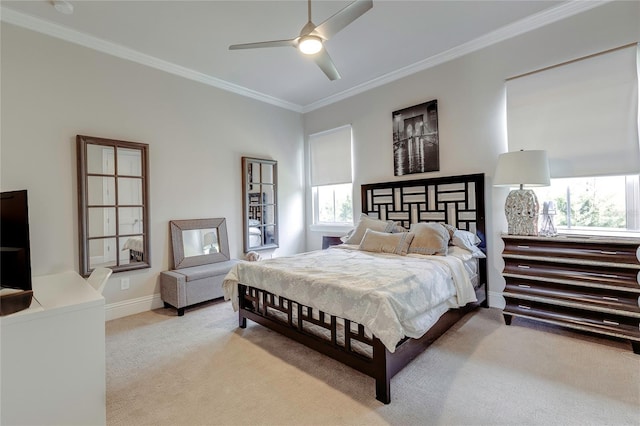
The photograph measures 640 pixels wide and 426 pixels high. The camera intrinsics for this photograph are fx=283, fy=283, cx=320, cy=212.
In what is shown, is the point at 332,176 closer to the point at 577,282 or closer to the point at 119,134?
the point at 119,134

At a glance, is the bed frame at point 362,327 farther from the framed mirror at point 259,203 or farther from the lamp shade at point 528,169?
the framed mirror at point 259,203

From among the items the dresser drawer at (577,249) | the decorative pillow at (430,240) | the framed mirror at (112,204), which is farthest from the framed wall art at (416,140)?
the framed mirror at (112,204)

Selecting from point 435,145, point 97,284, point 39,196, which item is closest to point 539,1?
point 435,145

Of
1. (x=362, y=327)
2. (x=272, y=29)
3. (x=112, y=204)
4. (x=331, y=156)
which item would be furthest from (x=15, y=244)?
(x=331, y=156)

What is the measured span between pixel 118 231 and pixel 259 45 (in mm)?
2666

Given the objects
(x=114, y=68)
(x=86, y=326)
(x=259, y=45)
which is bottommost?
(x=86, y=326)

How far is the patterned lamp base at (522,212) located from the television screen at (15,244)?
3.76 metres

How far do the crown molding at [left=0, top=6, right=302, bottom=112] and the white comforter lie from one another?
9.51ft

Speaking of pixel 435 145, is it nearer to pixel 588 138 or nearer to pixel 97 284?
pixel 588 138

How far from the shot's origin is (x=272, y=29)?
10.2 ft

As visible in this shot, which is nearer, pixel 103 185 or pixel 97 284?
pixel 97 284

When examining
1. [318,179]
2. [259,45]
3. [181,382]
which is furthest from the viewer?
[318,179]

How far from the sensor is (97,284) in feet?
6.97

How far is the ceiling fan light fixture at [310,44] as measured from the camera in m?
2.21
